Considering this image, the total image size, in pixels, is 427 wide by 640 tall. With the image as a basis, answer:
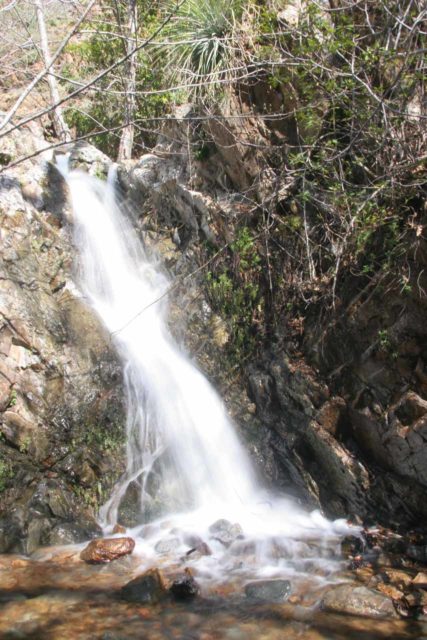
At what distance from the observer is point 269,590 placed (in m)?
4.12

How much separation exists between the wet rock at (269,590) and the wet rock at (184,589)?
44 cm

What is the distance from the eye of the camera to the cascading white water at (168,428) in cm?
547

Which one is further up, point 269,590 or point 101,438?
point 101,438

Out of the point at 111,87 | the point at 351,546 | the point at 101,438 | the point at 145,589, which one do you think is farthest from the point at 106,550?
the point at 111,87

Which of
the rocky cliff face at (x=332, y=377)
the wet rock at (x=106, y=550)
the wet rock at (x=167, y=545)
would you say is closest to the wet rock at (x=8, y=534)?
the wet rock at (x=106, y=550)

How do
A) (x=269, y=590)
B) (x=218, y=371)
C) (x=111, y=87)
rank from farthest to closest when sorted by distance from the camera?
(x=111, y=87)
(x=218, y=371)
(x=269, y=590)

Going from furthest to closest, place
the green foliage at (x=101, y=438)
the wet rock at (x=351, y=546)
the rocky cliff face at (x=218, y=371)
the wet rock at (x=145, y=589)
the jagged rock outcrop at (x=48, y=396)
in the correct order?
1. the green foliage at (x=101, y=438)
2. the jagged rock outcrop at (x=48, y=396)
3. the rocky cliff face at (x=218, y=371)
4. the wet rock at (x=351, y=546)
5. the wet rock at (x=145, y=589)

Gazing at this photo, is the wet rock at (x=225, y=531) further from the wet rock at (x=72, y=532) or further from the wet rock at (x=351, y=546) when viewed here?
the wet rock at (x=72, y=532)

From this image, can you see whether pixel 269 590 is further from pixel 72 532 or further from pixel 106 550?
pixel 72 532

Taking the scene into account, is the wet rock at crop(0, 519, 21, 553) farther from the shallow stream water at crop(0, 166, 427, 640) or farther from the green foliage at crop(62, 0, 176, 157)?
the green foliage at crop(62, 0, 176, 157)

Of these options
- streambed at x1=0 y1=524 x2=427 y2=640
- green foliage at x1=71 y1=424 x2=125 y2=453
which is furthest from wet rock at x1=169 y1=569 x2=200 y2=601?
green foliage at x1=71 y1=424 x2=125 y2=453

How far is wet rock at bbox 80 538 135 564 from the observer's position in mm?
4691

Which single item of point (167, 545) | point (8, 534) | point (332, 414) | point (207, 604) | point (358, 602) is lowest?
point (358, 602)

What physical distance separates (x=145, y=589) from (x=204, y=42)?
22.5ft
